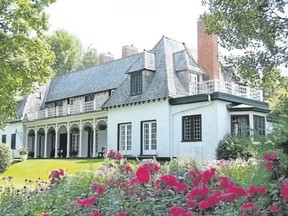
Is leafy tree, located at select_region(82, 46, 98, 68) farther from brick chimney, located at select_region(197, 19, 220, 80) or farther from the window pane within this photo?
the window pane

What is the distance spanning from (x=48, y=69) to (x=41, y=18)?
2.13m

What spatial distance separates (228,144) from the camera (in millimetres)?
21109

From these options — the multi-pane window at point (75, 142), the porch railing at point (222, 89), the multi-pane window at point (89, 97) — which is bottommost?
the multi-pane window at point (75, 142)

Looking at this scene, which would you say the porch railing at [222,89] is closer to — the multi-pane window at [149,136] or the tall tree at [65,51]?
the multi-pane window at [149,136]

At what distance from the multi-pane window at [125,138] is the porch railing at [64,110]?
4204 millimetres

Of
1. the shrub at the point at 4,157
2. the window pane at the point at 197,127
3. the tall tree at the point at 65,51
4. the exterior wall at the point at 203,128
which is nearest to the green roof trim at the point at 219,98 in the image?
the exterior wall at the point at 203,128

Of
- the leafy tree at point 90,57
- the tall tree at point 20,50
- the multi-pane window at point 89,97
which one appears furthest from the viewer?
the leafy tree at point 90,57

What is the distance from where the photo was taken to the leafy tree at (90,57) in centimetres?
6134

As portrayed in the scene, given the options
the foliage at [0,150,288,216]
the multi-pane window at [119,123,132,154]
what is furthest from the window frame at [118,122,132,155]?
the foliage at [0,150,288,216]

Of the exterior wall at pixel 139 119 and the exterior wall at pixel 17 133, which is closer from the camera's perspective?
the exterior wall at pixel 139 119

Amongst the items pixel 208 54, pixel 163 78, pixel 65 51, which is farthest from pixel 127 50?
pixel 65 51

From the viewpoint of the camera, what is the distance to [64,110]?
34.2 m

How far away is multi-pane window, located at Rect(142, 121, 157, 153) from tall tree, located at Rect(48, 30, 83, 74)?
33.9m

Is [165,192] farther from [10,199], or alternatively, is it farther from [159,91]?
[159,91]
